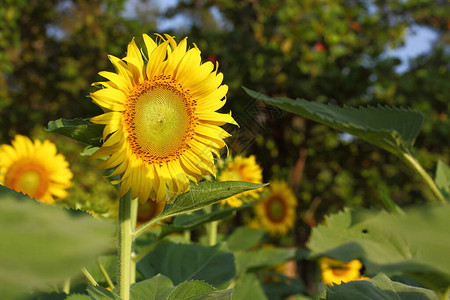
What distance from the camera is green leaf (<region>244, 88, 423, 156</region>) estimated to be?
2.09ft

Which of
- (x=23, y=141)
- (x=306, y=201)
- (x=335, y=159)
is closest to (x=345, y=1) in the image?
(x=335, y=159)

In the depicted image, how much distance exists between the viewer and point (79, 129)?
555 millimetres

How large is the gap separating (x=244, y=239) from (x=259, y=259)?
23 centimetres

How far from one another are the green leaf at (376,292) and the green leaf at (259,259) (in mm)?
749

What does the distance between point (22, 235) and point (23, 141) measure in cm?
140

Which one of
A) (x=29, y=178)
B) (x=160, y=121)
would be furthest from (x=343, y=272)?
(x=160, y=121)

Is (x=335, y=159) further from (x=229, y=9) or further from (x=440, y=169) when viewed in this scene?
(x=440, y=169)

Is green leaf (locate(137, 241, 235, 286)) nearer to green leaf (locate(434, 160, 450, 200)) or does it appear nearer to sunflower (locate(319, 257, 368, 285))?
green leaf (locate(434, 160, 450, 200))

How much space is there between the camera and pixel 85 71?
3.89 metres

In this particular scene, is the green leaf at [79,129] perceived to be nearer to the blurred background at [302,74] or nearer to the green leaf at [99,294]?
the green leaf at [99,294]

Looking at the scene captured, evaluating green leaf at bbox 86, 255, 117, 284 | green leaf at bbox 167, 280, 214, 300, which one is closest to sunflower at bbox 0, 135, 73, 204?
green leaf at bbox 86, 255, 117, 284

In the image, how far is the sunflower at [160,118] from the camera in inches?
23.6

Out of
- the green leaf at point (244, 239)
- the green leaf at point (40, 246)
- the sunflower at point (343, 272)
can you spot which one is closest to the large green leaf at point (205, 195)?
the green leaf at point (40, 246)

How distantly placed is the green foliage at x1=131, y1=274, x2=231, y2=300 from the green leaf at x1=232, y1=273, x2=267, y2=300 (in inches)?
22.6
